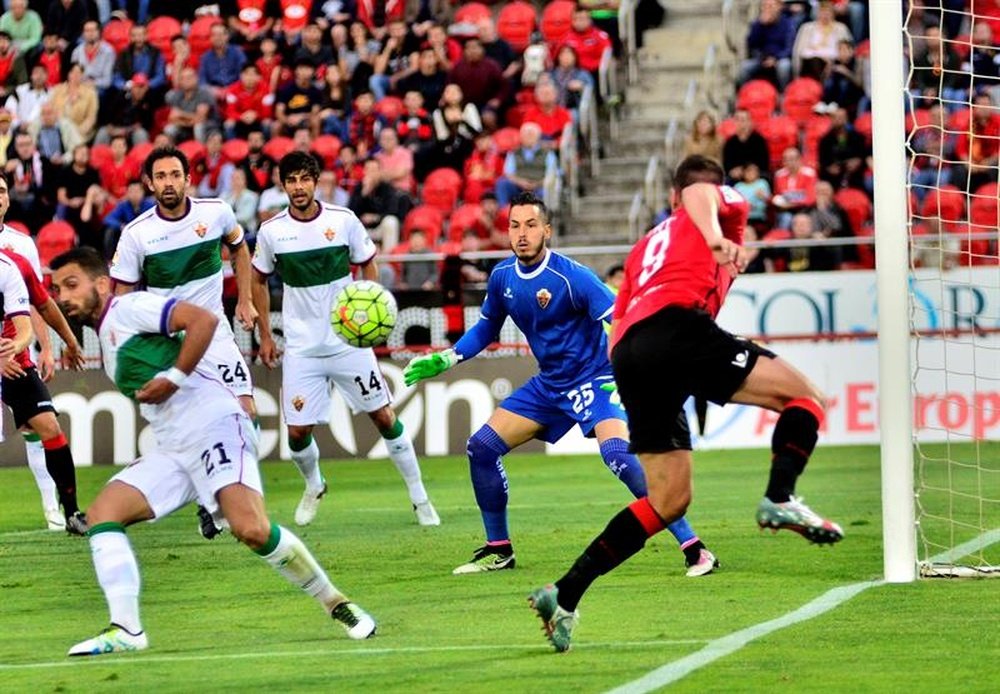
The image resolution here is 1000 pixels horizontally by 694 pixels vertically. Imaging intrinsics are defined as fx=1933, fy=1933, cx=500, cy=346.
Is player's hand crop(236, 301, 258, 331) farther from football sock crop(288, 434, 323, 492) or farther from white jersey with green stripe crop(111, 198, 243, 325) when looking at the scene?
football sock crop(288, 434, 323, 492)

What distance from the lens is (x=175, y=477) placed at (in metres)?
8.16

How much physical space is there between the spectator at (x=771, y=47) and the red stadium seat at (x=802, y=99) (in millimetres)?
480

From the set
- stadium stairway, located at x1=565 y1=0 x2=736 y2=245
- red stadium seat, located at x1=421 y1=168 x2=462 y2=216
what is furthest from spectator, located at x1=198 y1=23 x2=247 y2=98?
stadium stairway, located at x1=565 y1=0 x2=736 y2=245

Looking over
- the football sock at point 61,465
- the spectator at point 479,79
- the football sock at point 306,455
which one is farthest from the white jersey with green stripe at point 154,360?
the spectator at point 479,79

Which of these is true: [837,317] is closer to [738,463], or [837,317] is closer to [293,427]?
[738,463]

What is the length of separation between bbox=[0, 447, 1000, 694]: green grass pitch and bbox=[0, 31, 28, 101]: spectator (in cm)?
1315

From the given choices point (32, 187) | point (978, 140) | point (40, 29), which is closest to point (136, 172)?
point (32, 187)

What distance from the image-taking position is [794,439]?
751cm

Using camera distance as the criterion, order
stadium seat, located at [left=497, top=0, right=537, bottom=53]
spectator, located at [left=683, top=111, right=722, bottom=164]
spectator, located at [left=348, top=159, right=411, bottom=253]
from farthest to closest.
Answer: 1. stadium seat, located at [left=497, top=0, right=537, bottom=53]
2. spectator, located at [left=348, top=159, right=411, bottom=253]
3. spectator, located at [left=683, top=111, right=722, bottom=164]

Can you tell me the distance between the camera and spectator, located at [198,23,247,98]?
1008 inches

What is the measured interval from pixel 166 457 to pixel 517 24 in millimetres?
17848

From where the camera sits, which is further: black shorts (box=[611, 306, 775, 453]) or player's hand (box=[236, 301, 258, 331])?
player's hand (box=[236, 301, 258, 331])

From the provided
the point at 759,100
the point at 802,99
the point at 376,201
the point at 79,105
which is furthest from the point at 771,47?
the point at 79,105

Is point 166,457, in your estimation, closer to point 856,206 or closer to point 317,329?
point 317,329
